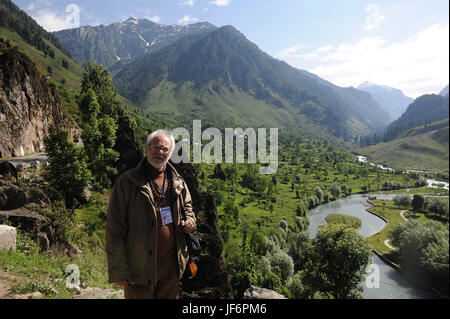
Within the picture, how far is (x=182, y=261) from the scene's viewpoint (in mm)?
4402

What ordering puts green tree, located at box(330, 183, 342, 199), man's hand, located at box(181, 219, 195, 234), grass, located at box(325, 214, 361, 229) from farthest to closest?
green tree, located at box(330, 183, 342, 199), grass, located at box(325, 214, 361, 229), man's hand, located at box(181, 219, 195, 234)

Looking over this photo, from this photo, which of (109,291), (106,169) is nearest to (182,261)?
(109,291)

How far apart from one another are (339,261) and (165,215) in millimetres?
30946

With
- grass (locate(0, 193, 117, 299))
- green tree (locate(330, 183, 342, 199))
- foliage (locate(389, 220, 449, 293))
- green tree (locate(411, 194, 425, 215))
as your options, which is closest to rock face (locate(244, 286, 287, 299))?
grass (locate(0, 193, 117, 299))

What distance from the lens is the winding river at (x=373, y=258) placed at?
4641cm

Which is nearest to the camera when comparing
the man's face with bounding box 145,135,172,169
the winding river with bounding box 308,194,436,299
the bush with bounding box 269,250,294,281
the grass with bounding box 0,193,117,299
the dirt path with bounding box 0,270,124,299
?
the man's face with bounding box 145,135,172,169

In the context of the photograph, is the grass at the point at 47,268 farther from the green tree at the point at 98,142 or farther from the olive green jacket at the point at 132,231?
the green tree at the point at 98,142

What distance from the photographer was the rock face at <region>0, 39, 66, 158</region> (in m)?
25.8

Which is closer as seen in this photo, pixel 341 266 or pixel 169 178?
pixel 169 178

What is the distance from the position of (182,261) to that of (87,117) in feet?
99.6

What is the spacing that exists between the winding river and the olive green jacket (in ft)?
185

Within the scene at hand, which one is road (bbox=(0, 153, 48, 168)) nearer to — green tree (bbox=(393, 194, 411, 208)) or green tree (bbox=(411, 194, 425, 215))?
green tree (bbox=(411, 194, 425, 215))

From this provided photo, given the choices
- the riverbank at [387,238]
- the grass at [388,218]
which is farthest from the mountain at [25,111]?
the grass at [388,218]

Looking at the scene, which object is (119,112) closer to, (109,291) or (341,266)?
(109,291)
